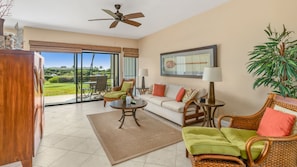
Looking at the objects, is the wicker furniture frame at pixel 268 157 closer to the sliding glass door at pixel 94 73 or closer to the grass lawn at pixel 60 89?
the sliding glass door at pixel 94 73

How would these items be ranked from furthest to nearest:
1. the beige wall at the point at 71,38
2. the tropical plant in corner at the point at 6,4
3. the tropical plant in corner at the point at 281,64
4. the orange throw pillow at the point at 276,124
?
the beige wall at the point at 71,38
the tropical plant in corner at the point at 6,4
the tropical plant in corner at the point at 281,64
the orange throw pillow at the point at 276,124

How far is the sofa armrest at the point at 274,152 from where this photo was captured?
5.18ft

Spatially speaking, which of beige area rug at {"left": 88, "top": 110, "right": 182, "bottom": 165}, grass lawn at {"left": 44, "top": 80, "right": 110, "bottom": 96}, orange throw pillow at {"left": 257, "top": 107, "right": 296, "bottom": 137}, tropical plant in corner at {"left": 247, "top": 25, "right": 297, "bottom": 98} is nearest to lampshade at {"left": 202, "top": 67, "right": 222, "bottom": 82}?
tropical plant in corner at {"left": 247, "top": 25, "right": 297, "bottom": 98}

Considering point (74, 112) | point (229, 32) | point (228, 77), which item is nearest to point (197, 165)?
point (228, 77)

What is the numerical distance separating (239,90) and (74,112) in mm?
4502

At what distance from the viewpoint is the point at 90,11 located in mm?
3848

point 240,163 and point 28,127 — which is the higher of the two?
point 28,127

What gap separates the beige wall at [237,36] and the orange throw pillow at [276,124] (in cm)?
107

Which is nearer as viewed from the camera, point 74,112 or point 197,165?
point 197,165

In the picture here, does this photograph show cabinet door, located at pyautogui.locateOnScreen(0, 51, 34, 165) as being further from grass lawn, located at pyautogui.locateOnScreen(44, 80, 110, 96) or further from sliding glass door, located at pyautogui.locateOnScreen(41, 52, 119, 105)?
grass lawn, located at pyautogui.locateOnScreen(44, 80, 110, 96)

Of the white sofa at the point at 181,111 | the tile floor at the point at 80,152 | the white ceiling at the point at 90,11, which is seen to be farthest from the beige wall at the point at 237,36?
the tile floor at the point at 80,152

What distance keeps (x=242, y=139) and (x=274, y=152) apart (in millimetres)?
337

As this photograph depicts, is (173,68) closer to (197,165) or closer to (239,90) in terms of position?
(239,90)

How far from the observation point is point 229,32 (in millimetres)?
3377
